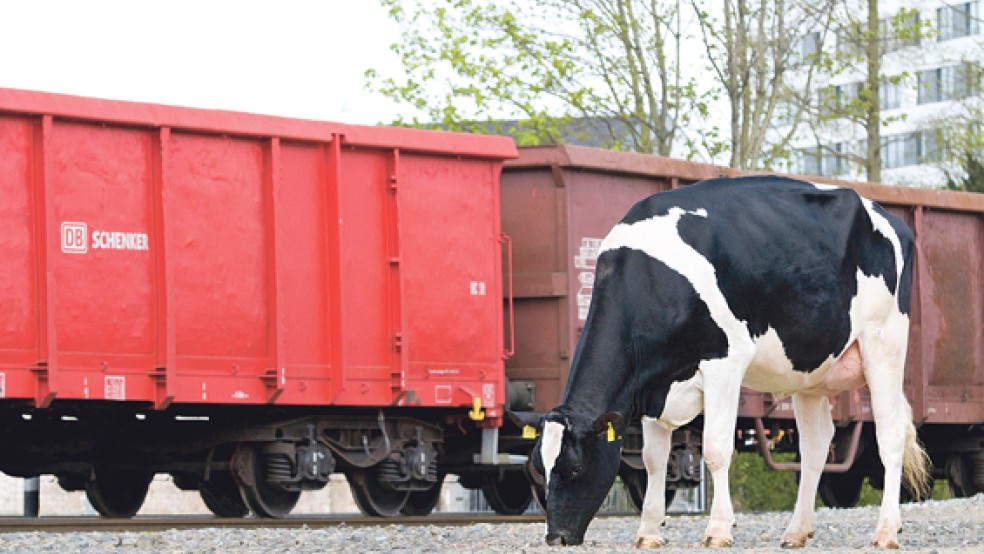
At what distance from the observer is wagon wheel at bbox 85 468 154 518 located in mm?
17172

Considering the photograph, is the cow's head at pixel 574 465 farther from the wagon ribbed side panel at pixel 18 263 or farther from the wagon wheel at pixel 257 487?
the wagon wheel at pixel 257 487

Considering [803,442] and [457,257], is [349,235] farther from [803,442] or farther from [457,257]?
[803,442]

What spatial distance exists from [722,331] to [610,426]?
34.9 inches

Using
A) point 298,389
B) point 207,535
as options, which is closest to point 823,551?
point 207,535

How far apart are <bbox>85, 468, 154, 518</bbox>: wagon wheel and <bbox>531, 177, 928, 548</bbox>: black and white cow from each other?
26.5ft

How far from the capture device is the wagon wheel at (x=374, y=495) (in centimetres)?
1739

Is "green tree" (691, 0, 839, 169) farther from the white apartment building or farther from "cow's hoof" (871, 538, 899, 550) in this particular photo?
"cow's hoof" (871, 538, 899, 550)

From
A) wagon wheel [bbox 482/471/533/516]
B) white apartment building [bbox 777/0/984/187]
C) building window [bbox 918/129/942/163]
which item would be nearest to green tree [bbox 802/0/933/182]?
white apartment building [bbox 777/0/984/187]

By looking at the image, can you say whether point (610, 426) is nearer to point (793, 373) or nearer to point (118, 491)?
point (793, 373)

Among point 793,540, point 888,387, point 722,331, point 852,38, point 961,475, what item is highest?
point 852,38

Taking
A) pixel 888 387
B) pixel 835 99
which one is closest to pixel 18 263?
pixel 888 387

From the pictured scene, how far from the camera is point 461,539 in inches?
476

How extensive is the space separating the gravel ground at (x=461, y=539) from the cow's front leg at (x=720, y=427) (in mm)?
256

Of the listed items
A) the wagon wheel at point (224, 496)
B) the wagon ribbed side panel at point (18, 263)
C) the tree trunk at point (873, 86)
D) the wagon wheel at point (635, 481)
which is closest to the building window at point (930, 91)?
the tree trunk at point (873, 86)
